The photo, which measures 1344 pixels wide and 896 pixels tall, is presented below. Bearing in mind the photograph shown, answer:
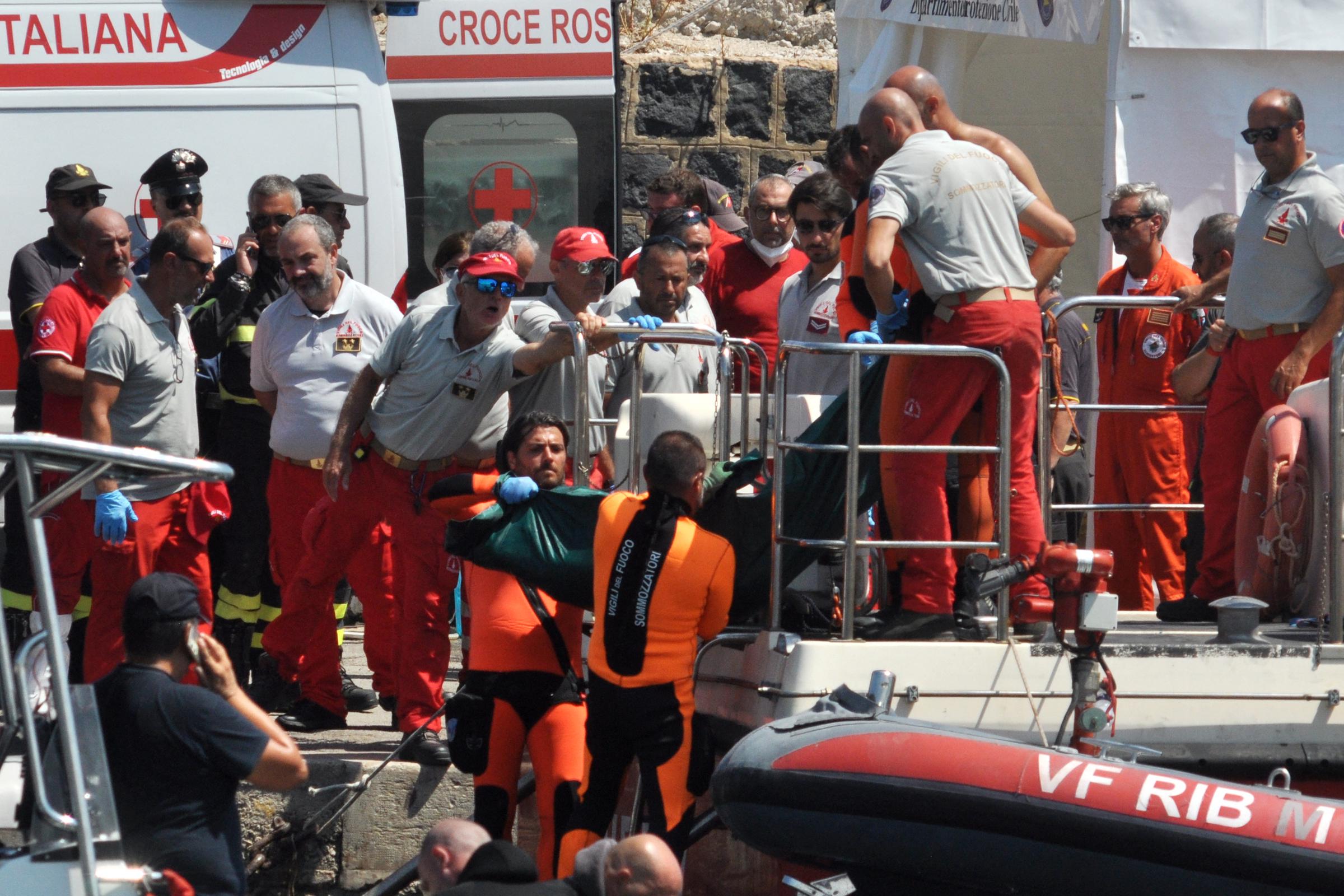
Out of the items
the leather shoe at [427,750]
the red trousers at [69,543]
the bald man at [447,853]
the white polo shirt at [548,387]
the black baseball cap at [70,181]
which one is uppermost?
the black baseball cap at [70,181]

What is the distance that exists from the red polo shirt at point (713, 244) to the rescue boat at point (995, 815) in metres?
2.96

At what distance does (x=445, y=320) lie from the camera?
6523mm

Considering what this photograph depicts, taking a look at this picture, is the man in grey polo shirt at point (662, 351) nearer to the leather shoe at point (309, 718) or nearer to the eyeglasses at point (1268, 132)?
the leather shoe at point (309, 718)

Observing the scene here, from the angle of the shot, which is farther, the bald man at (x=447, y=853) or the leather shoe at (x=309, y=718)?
the leather shoe at (x=309, y=718)

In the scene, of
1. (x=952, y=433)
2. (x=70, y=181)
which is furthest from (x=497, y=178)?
(x=952, y=433)

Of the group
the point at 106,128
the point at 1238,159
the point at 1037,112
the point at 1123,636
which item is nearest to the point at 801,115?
the point at 1037,112

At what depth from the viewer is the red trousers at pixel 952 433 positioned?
5441 mm

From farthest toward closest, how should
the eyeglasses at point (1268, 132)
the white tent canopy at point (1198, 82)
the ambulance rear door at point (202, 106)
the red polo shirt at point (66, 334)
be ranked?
the ambulance rear door at point (202, 106), the white tent canopy at point (1198, 82), the red polo shirt at point (66, 334), the eyeglasses at point (1268, 132)

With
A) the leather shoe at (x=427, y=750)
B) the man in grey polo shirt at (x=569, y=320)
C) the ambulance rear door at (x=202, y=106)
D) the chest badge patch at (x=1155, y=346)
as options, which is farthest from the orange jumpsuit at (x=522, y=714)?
the ambulance rear door at (x=202, y=106)

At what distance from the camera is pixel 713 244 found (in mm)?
8102

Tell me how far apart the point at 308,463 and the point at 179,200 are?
1.42m

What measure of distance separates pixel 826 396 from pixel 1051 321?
2.57 feet

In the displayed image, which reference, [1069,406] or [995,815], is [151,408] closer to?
[1069,406]

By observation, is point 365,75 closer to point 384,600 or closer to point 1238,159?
point 384,600
